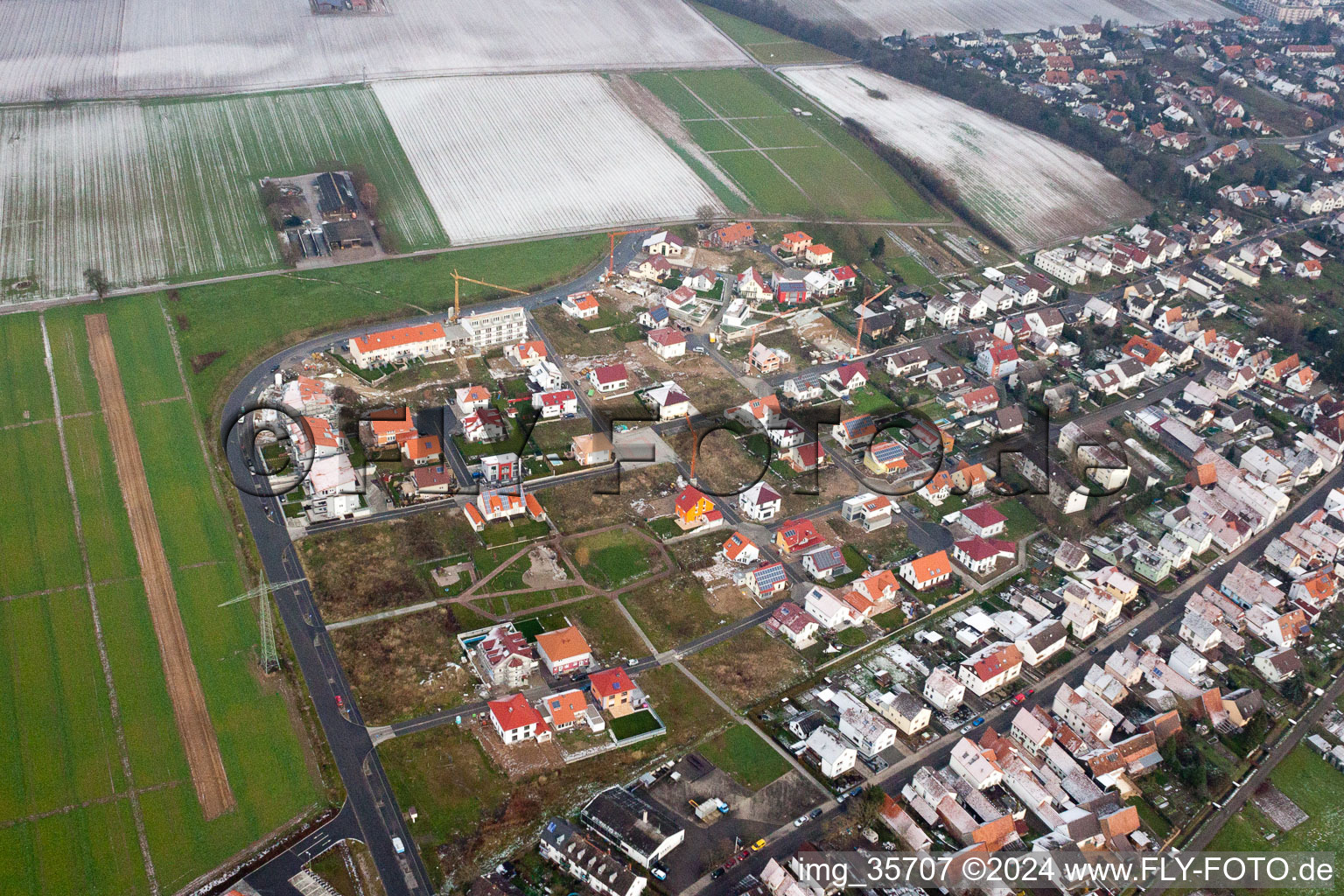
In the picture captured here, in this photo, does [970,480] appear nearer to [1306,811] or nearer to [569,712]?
[1306,811]

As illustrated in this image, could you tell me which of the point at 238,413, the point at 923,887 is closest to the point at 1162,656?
the point at 923,887

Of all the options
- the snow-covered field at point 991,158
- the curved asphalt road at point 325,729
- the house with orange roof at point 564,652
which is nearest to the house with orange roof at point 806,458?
the house with orange roof at point 564,652

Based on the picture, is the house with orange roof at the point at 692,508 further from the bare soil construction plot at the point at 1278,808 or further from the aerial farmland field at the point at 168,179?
the aerial farmland field at the point at 168,179

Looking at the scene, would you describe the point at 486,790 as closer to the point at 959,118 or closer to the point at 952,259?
the point at 952,259

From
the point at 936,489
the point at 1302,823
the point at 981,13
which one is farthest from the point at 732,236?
the point at 981,13

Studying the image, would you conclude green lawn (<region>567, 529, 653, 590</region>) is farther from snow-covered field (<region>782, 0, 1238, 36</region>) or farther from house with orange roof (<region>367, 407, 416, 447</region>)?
snow-covered field (<region>782, 0, 1238, 36</region>)

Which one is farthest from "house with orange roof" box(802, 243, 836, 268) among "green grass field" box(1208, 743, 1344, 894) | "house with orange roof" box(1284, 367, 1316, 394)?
"green grass field" box(1208, 743, 1344, 894)
